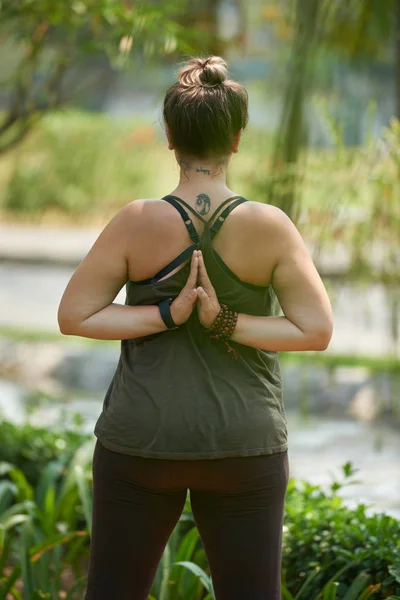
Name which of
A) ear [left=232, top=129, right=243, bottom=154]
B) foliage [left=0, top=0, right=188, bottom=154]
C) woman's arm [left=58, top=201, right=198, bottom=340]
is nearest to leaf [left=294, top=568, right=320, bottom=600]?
woman's arm [left=58, top=201, right=198, bottom=340]

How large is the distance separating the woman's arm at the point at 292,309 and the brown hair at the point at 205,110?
196 millimetres

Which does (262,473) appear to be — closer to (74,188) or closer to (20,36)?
(20,36)

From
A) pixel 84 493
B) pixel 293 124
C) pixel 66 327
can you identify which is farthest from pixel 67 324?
pixel 293 124

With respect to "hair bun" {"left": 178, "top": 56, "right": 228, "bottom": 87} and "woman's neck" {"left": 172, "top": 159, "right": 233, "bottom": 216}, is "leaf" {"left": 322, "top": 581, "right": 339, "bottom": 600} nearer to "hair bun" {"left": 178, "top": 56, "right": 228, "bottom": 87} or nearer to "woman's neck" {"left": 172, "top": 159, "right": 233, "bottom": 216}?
"woman's neck" {"left": 172, "top": 159, "right": 233, "bottom": 216}

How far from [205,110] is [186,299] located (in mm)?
397

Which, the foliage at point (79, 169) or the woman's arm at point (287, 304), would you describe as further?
the foliage at point (79, 169)

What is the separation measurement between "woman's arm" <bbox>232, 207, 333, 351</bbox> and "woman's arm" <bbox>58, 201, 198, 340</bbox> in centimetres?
15

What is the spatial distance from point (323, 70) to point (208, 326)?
8.78 ft

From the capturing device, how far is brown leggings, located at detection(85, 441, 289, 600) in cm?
211

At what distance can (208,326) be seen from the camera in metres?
2.12

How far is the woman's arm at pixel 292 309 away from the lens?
211 centimetres

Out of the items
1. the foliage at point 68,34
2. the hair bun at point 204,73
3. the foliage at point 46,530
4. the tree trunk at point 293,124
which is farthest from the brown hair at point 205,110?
the tree trunk at point 293,124

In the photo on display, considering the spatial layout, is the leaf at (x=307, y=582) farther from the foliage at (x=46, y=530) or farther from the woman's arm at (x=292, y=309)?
the woman's arm at (x=292, y=309)

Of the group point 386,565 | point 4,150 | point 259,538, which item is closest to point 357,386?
point 4,150
